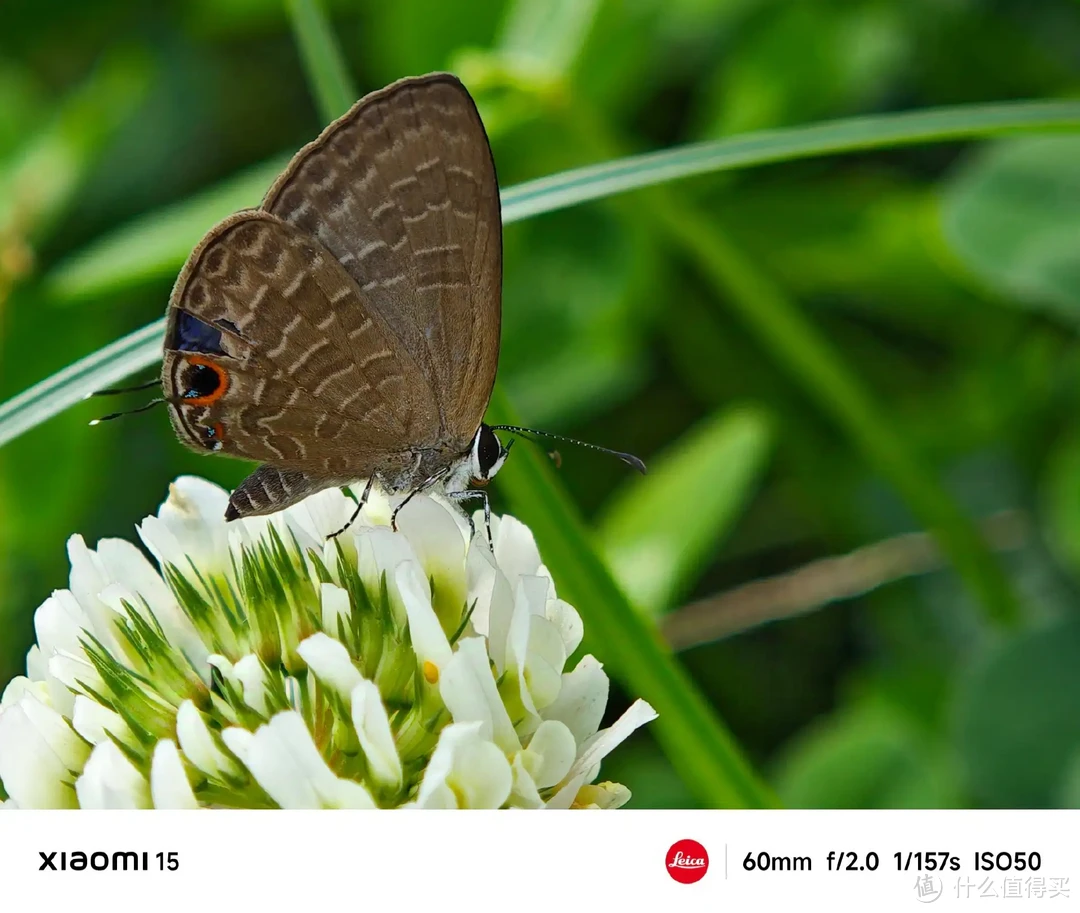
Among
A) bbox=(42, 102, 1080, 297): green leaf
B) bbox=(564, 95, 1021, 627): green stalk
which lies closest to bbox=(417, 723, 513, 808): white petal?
bbox=(42, 102, 1080, 297): green leaf

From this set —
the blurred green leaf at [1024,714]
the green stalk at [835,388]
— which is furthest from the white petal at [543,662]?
the green stalk at [835,388]

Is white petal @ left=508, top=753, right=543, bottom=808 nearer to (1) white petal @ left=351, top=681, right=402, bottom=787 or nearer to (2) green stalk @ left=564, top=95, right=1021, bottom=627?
(1) white petal @ left=351, top=681, right=402, bottom=787

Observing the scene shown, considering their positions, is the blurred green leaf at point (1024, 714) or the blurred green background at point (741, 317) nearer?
the blurred green leaf at point (1024, 714)
